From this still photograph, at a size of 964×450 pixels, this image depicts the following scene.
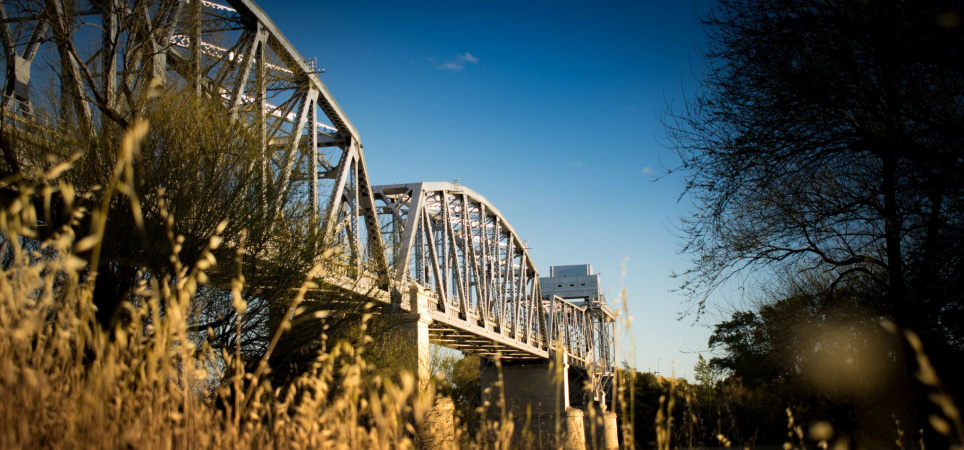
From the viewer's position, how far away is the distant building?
77625 mm

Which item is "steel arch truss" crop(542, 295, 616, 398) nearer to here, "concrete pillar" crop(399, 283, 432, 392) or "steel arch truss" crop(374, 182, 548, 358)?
"steel arch truss" crop(374, 182, 548, 358)

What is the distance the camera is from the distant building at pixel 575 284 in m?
77.6

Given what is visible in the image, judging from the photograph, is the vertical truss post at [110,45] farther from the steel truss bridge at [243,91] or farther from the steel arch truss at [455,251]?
the steel arch truss at [455,251]

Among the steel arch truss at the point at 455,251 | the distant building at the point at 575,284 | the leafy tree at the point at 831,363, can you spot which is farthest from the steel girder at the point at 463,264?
the distant building at the point at 575,284

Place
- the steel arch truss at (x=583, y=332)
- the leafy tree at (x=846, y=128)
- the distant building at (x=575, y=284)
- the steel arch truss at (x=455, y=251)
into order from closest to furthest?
1. the leafy tree at (x=846, y=128)
2. the steel arch truss at (x=455, y=251)
3. the steel arch truss at (x=583, y=332)
4. the distant building at (x=575, y=284)

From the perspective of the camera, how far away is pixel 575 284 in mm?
78375

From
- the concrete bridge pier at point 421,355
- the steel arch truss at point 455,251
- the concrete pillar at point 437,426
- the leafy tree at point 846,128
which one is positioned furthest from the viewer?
the steel arch truss at point 455,251

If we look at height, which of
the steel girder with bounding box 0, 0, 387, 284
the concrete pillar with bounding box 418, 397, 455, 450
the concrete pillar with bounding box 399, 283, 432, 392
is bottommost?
the concrete pillar with bounding box 418, 397, 455, 450

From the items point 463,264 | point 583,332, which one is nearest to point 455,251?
point 463,264

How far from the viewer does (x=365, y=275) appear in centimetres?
1608

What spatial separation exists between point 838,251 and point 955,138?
513cm

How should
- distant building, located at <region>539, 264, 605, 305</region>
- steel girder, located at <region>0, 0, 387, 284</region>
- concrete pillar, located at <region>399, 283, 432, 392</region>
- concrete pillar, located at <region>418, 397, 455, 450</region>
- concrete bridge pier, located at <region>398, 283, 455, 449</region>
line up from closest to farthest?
1. steel girder, located at <region>0, 0, 387, 284</region>
2. concrete pillar, located at <region>418, 397, 455, 450</region>
3. concrete bridge pier, located at <region>398, 283, 455, 449</region>
4. concrete pillar, located at <region>399, 283, 432, 392</region>
5. distant building, located at <region>539, 264, 605, 305</region>

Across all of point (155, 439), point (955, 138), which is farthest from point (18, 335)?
point (955, 138)

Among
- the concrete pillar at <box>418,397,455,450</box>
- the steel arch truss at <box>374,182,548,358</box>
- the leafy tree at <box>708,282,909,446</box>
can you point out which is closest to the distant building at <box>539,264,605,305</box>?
the steel arch truss at <box>374,182,548,358</box>
